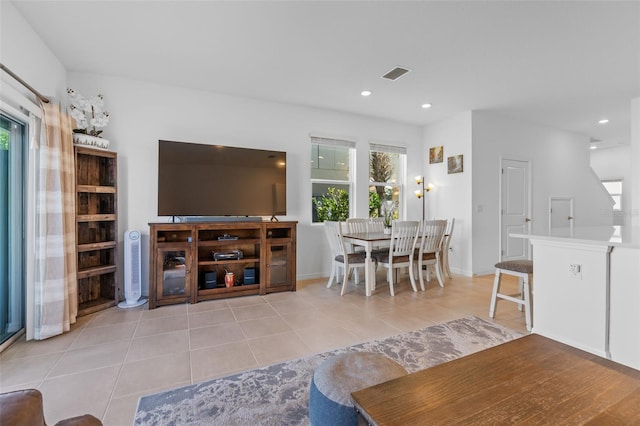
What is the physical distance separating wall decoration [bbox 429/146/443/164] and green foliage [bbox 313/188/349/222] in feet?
5.88

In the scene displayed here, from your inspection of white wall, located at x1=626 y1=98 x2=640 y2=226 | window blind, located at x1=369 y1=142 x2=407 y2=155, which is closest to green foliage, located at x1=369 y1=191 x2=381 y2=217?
window blind, located at x1=369 y1=142 x2=407 y2=155

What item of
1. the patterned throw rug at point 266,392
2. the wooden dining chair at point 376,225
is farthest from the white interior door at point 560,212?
the patterned throw rug at point 266,392

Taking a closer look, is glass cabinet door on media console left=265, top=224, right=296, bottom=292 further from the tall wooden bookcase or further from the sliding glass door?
the sliding glass door

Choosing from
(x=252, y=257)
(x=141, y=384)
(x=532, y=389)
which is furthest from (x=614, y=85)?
(x=141, y=384)

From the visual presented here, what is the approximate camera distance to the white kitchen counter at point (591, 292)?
187 cm

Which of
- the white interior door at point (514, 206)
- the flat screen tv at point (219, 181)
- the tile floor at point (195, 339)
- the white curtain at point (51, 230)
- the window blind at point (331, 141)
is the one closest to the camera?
the tile floor at point (195, 339)

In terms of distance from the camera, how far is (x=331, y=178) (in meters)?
4.76

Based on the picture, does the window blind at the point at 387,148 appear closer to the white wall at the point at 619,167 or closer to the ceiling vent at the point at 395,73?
the ceiling vent at the point at 395,73

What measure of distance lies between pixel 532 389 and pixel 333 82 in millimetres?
3495

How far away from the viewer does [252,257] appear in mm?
3760

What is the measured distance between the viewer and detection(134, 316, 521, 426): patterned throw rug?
153cm

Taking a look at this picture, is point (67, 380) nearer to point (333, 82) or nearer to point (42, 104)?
point (42, 104)

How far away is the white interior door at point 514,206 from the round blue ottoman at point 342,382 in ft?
15.2

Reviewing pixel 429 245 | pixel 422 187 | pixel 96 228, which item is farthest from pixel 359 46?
pixel 96 228
